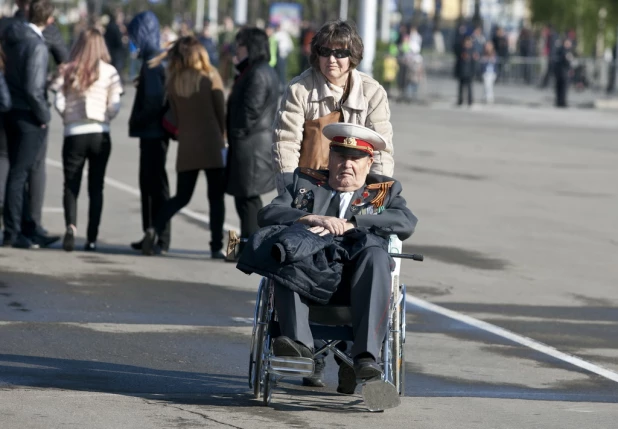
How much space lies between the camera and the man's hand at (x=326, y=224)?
6730mm

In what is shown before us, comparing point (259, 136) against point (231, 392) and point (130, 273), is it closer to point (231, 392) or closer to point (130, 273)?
point (130, 273)

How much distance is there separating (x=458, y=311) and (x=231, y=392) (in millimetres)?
3166

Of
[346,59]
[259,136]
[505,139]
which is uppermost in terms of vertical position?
[346,59]

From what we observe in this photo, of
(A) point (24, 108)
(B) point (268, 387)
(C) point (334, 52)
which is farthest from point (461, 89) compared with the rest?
(B) point (268, 387)

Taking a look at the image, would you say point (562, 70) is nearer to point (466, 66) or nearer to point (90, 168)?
point (466, 66)

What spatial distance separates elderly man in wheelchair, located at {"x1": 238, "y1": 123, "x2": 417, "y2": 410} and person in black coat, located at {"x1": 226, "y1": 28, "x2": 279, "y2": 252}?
4.08 metres

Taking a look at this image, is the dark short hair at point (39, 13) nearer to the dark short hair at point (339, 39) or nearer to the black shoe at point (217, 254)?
the black shoe at point (217, 254)

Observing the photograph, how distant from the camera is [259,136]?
11.3 m

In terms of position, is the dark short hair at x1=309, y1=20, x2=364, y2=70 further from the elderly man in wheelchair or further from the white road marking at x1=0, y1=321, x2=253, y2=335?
the white road marking at x1=0, y1=321, x2=253, y2=335

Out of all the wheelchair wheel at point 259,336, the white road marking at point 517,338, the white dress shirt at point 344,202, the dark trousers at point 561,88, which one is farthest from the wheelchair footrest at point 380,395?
the dark trousers at point 561,88

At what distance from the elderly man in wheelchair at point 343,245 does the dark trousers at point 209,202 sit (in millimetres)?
4772

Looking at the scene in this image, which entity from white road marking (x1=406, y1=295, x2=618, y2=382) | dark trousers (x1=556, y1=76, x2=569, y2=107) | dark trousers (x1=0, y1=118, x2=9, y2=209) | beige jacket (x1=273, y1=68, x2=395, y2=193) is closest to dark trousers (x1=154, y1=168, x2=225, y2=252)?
dark trousers (x1=0, y1=118, x2=9, y2=209)

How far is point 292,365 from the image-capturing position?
253 inches

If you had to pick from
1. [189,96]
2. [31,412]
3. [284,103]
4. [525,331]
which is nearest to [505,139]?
[189,96]
